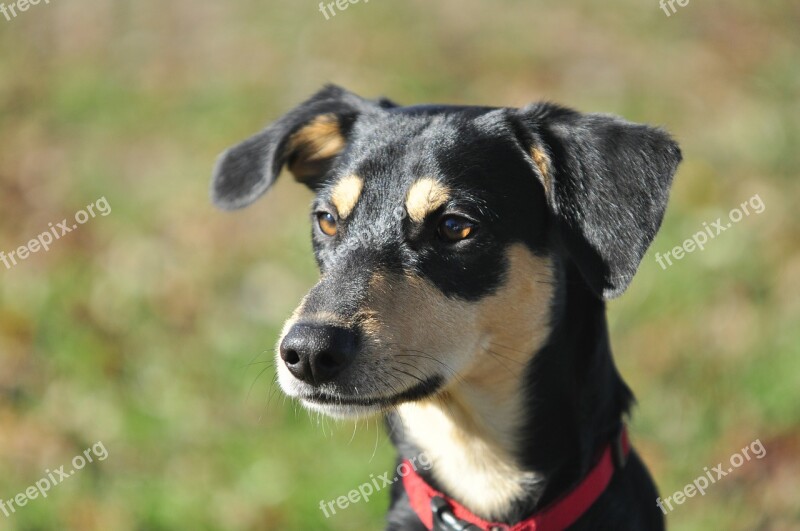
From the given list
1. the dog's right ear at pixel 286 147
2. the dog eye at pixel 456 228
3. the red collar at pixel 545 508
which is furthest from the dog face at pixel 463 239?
the red collar at pixel 545 508

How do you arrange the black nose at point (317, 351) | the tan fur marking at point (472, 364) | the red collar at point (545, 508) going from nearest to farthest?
the black nose at point (317, 351), the tan fur marking at point (472, 364), the red collar at point (545, 508)

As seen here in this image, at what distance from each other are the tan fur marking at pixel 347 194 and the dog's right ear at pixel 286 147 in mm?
403

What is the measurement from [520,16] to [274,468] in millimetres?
6179

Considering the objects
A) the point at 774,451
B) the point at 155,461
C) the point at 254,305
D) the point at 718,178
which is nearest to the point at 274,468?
the point at 155,461

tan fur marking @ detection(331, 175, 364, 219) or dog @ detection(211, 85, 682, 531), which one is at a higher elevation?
tan fur marking @ detection(331, 175, 364, 219)

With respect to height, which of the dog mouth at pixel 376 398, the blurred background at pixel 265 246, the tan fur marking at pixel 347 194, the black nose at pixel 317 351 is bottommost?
the blurred background at pixel 265 246

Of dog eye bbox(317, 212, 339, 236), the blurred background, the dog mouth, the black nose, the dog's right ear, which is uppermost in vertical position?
the dog's right ear

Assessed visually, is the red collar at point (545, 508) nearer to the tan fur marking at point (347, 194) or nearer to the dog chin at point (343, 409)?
the dog chin at point (343, 409)

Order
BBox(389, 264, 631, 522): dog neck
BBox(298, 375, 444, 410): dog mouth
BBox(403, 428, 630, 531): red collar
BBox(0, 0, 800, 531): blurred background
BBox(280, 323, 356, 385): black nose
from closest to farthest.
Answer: BBox(280, 323, 356, 385): black nose < BBox(298, 375, 444, 410): dog mouth < BBox(403, 428, 630, 531): red collar < BBox(389, 264, 631, 522): dog neck < BBox(0, 0, 800, 531): blurred background

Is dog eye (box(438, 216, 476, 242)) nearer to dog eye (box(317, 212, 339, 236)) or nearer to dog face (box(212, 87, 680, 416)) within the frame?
dog face (box(212, 87, 680, 416))

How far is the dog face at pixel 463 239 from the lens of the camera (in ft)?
9.89

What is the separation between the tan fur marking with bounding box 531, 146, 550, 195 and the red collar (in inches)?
34.7

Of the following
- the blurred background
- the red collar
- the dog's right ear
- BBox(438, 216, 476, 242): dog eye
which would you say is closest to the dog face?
BBox(438, 216, 476, 242): dog eye

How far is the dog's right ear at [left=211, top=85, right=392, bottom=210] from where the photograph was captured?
3.76 meters
